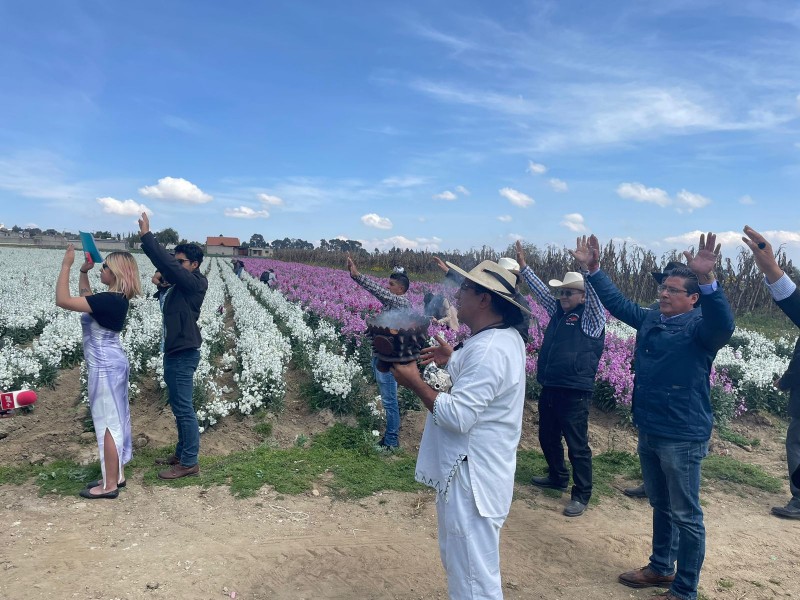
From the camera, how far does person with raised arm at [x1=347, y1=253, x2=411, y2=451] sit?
16.8 feet

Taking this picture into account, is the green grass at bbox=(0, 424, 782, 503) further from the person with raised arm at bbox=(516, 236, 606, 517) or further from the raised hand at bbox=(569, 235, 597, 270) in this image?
the raised hand at bbox=(569, 235, 597, 270)

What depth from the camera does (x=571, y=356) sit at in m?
4.78

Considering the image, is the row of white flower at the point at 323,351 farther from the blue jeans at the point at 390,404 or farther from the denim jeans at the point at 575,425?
the denim jeans at the point at 575,425

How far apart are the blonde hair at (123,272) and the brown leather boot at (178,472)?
175 centimetres

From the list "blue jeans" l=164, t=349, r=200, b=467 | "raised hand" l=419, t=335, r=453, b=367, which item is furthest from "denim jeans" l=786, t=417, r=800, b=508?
"blue jeans" l=164, t=349, r=200, b=467

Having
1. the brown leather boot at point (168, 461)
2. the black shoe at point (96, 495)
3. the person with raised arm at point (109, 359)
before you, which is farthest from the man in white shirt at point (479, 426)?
the brown leather boot at point (168, 461)

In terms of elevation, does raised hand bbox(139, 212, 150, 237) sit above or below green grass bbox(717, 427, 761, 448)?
above

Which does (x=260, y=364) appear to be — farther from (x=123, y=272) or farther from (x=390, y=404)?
(x=123, y=272)

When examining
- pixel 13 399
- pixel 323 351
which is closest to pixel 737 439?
pixel 323 351

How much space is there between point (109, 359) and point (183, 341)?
607mm

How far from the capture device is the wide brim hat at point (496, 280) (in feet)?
7.70

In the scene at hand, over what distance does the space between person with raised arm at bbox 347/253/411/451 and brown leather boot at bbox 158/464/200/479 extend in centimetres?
200

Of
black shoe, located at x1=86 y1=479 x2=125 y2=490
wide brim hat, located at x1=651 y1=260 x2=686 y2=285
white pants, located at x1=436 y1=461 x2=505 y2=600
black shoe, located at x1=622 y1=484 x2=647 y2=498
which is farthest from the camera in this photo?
black shoe, located at x1=622 y1=484 x2=647 y2=498

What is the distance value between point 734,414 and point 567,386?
4827 mm
